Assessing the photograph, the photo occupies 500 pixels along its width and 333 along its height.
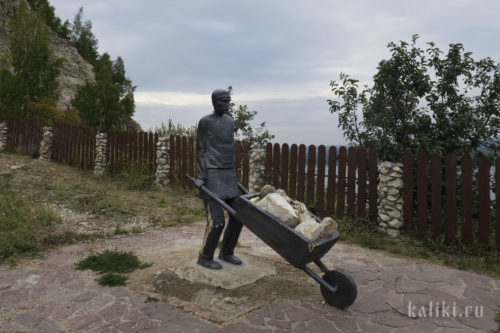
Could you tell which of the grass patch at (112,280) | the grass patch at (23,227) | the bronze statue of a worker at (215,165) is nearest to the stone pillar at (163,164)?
the grass patch at (23,227)

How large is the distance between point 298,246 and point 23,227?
5057 millimetres

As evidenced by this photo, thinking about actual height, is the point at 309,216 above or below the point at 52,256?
above

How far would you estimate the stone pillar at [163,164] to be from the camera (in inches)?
441

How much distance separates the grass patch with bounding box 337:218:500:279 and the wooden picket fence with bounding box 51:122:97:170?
10.7 meters

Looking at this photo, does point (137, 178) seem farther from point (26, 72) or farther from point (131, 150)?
point (26, 72)

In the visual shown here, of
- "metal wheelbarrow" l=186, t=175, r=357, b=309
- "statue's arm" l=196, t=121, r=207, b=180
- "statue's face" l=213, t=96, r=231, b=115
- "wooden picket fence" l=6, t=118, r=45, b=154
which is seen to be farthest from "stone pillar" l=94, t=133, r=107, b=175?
"metal wheelbarrow" l=186, t=175, r=357, b=309

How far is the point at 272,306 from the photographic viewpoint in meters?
3.52

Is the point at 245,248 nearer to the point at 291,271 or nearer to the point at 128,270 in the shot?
the point at 291,271

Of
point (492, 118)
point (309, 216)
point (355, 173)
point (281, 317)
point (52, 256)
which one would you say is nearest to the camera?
point (281, 317)

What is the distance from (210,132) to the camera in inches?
167

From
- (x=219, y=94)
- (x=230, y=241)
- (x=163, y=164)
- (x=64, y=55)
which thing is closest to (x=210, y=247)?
(x=230, y=241)

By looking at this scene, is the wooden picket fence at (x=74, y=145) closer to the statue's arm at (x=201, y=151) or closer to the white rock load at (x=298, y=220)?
the statue's arm at (x=201, y=151)

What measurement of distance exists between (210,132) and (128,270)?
6.76 feet

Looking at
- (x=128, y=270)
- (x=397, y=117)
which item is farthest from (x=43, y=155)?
(x=397, y=117)
